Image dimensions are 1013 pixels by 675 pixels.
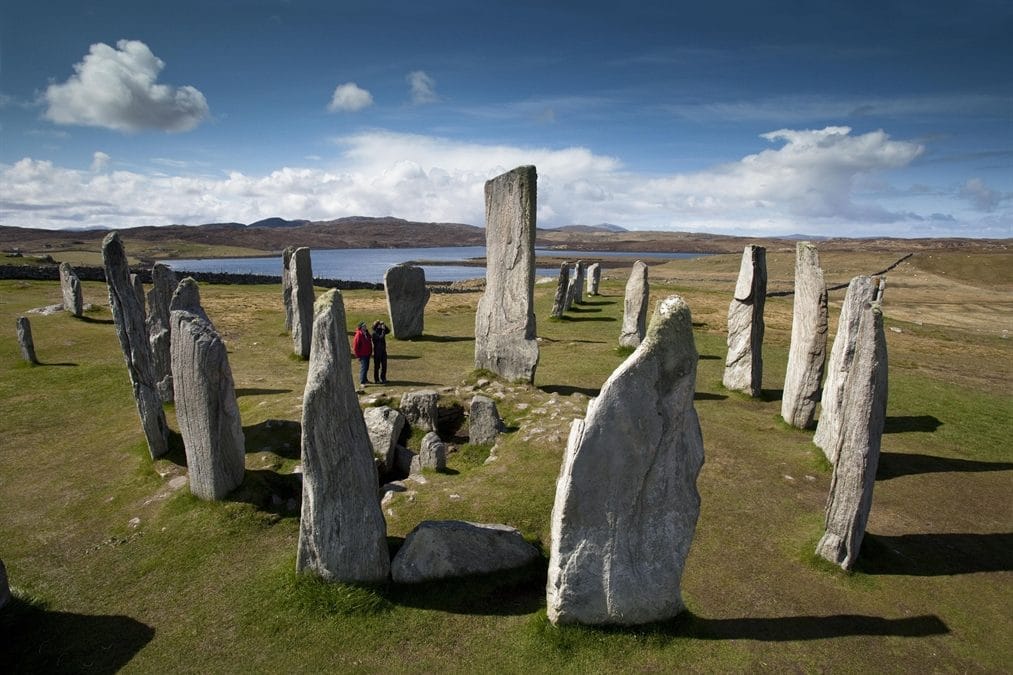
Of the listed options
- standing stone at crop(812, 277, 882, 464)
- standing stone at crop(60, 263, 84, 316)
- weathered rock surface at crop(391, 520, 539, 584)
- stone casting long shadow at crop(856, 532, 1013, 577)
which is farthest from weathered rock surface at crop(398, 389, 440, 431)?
standing stone at crop(60, 263, 84, 316)

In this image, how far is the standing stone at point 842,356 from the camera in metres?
10.4

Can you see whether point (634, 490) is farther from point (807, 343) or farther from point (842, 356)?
point (807, 343)

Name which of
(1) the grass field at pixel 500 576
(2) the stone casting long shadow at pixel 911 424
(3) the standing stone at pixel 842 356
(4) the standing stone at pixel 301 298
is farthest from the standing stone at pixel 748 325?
(4) the standing stone at pixel 301 298

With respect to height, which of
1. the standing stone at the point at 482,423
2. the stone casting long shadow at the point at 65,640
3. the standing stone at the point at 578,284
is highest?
the standing stone at the point at 578,284

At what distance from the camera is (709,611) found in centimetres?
668

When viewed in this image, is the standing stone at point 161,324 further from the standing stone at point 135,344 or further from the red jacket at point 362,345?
the red jacket at point 362,345

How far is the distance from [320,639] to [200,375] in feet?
15.8

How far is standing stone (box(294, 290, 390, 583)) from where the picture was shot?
21.1 ft

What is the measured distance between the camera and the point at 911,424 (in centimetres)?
1314

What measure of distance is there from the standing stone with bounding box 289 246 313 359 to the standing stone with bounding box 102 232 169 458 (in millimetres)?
7213

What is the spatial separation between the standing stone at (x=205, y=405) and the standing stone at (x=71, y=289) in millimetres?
21820

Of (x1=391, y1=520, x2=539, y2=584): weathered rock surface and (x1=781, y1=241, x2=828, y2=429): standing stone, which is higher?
(x1=781, y1=241, x2=828, y2=429): standing stone

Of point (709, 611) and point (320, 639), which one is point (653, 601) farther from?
point (320, 639)

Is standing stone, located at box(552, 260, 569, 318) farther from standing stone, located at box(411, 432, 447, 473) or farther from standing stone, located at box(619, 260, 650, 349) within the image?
standing stone, located at box(411, 432, 447, 473)
